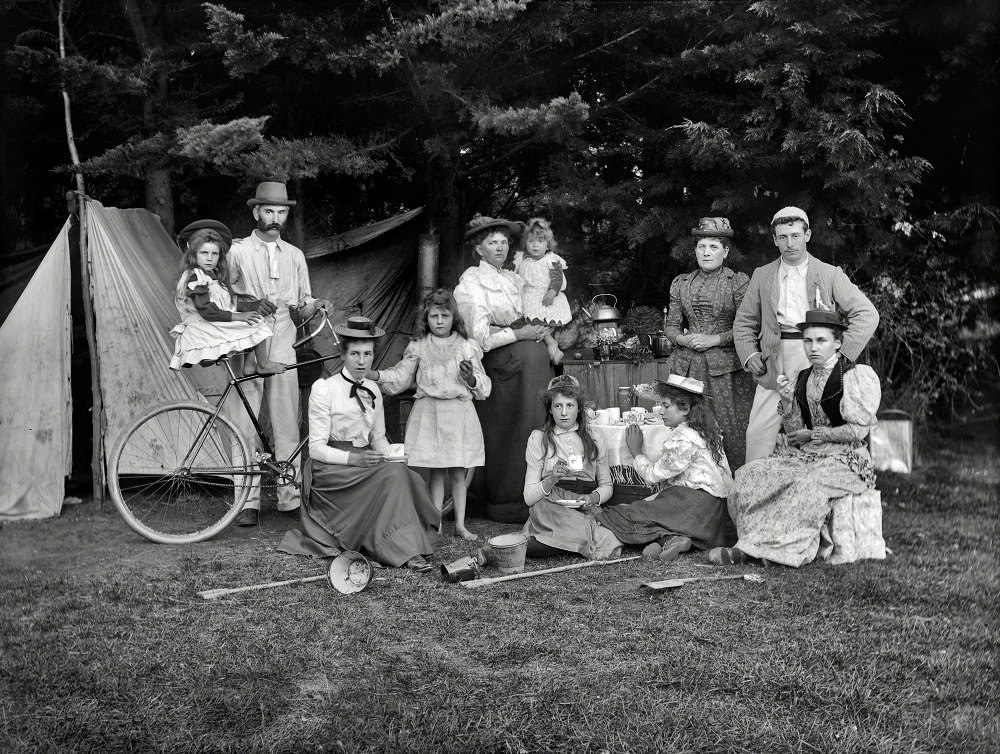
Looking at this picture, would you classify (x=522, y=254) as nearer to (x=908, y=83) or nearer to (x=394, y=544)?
(x=394, y=544)

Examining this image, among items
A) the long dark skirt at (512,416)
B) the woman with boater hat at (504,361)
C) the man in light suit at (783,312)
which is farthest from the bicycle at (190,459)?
the man in light suit at (783,312)

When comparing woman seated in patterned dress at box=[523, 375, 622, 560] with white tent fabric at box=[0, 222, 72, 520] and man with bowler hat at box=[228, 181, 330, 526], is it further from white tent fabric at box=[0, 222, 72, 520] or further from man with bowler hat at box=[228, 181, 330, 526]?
white tent fabric at box=[0, 222, 72, 520]

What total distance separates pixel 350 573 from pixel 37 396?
9.82 ft

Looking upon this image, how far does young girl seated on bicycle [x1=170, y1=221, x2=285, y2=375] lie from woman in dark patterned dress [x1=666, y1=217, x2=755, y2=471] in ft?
8.08

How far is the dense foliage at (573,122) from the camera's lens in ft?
20.1

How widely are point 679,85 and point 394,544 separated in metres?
4.45

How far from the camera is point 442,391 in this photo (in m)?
5.35

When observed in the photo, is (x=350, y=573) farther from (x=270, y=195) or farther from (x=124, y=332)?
(x=124, y=332)

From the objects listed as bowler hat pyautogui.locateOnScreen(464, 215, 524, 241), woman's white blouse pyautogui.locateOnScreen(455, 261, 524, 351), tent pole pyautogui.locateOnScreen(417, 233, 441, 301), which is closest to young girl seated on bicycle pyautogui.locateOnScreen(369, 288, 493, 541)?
woman's white blouse pyautogui.locateOnScreen(455, 261, 524, 351)

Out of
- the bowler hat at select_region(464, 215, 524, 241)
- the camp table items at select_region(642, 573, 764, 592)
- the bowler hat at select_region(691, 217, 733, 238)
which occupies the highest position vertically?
the bowler hat at select_region(464, 215, 524, 241)

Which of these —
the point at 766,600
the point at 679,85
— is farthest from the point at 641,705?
the point at 679,85

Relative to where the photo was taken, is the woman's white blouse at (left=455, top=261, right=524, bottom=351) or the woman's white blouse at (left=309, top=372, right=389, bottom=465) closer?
the woman's white blouse at (left=309, top=372, right=389, bottom=465)

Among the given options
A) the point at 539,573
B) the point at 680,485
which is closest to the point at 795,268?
the point at 680,485

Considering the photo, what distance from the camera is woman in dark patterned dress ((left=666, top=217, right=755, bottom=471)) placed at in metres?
5.57
